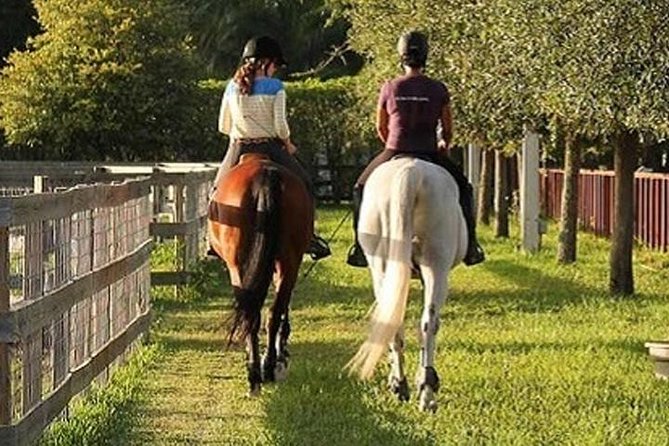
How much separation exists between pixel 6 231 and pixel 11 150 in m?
41.6

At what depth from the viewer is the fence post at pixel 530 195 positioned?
29.7 metres

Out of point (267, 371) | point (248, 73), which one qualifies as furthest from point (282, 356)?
point (248, 73)

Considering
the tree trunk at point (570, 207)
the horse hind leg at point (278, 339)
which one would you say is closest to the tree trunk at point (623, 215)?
the tree trunk at point (570, 207)

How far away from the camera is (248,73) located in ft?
45.5

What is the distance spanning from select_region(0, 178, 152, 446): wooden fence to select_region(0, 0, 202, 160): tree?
3015 cm

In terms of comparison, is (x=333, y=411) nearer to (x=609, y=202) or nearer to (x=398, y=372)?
(x=398, y=372)

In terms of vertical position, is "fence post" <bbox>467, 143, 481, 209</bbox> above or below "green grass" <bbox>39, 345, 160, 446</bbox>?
above

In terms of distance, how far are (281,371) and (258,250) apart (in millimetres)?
1144

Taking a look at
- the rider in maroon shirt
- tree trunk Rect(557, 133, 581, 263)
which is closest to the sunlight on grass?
the rider in maroon shirt

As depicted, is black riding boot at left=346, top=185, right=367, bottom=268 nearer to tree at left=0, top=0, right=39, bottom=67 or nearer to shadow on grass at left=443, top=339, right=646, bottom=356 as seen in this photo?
shadow on grass at left=443, top=339, right=646, bottom=356

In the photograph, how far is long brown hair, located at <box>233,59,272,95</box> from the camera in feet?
45.3

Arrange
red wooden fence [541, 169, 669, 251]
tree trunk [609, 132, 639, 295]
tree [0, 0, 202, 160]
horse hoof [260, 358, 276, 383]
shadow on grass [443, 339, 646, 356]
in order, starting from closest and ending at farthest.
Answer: horse hoof [260, 358, 276, 383], shadow on grass [443, 339, 646, 356], tree trunk [609, 132, 639, 295], red wooden fence [541, 169, 669, 251], tree [0, 0, 202, 160]

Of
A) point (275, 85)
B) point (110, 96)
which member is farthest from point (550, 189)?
point (275, 85)

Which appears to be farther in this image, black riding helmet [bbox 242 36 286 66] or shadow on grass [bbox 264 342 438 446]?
black riding helmet [bbox 242 36 286 66]
